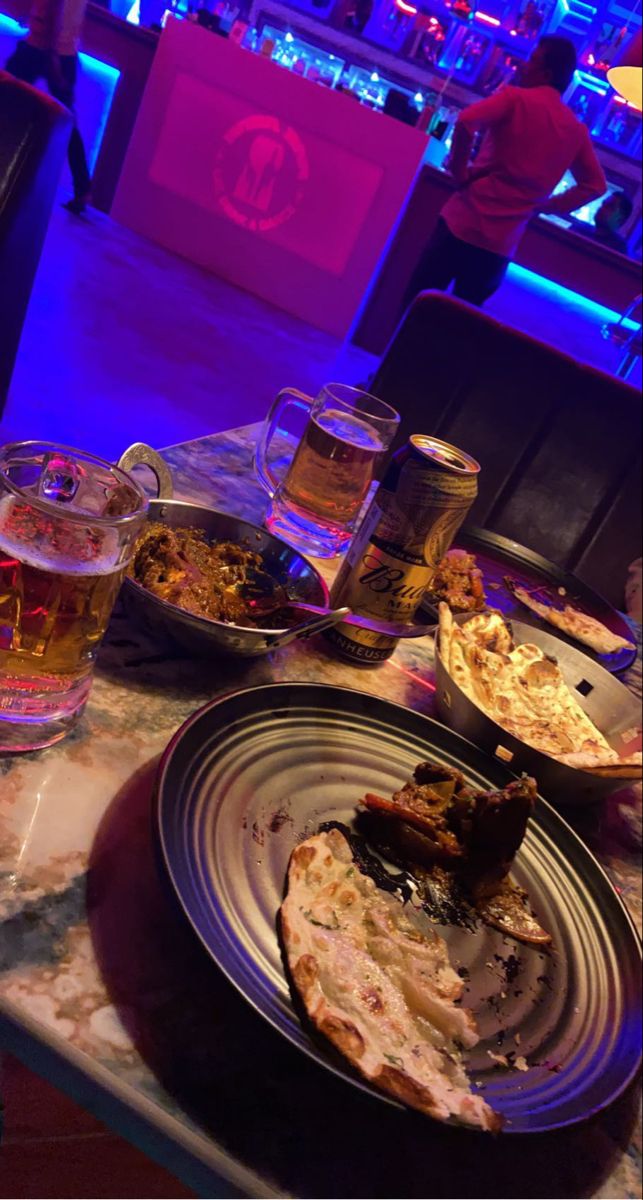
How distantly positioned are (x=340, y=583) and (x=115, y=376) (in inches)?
127

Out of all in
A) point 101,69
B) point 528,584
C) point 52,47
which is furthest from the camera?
point 101,69

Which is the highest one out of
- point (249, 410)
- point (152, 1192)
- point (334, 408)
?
point (334, 408)

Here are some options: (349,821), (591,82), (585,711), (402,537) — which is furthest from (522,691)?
(591,82)

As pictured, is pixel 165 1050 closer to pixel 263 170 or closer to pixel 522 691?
pixel 522 691

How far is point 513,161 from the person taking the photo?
445cm

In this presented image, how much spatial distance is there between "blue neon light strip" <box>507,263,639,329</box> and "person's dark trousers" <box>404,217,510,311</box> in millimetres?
1537

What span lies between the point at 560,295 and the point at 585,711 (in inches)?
245

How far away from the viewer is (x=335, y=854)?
665 mm

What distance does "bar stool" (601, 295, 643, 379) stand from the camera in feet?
20.1

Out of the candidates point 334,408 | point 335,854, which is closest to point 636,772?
point 335,854

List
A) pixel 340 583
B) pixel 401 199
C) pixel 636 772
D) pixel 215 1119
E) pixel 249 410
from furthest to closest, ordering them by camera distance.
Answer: pixel 401 199
pixel 249 410
pixel 340 583
pixel 636 772
pixel 215 1119

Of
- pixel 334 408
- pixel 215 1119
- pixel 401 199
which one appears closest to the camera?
pixel 215 1119

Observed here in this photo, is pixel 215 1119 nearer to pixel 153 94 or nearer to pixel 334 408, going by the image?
pixel 334 408

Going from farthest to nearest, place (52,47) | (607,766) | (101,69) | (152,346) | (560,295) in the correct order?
(560,295) → (101,69) → (52,47) → (152,346) → (607,766)
